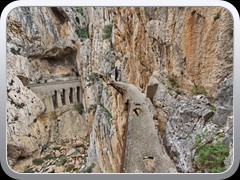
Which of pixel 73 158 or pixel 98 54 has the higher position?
pixel 98 54

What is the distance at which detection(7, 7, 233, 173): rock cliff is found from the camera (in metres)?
3.28

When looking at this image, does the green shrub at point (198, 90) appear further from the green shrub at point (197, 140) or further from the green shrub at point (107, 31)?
the green shrub at point (107, 31)

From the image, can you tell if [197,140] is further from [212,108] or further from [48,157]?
[48,157]

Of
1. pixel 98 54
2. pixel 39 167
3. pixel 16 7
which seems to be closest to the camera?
pixel 16 7

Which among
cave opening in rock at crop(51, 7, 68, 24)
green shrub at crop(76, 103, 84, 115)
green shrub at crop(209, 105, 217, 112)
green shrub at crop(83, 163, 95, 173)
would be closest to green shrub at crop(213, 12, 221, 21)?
green shrub at crop(209, 105, 217, 112)

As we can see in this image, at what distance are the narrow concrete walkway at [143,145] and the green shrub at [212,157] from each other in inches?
9.3

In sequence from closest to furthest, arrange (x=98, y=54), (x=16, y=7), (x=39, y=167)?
1. (x=16, y=7)
2. (x=39, y=167)
3. (x=98, y=54)

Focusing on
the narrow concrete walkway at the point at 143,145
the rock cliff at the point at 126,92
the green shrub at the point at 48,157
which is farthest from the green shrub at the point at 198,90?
the green shrub at the point at 48,157

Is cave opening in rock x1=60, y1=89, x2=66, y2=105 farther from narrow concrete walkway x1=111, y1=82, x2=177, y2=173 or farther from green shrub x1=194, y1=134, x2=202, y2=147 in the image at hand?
green shrub x1=194, y1=134, x2=202, y2=147

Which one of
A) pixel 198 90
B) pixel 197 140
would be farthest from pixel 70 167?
pixel 198 90

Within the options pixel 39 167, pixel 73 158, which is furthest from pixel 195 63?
pixel 39 167

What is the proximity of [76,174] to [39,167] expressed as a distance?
13.4 inches

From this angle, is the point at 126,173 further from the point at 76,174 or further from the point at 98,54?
the point at 98,54

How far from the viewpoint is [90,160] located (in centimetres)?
360
